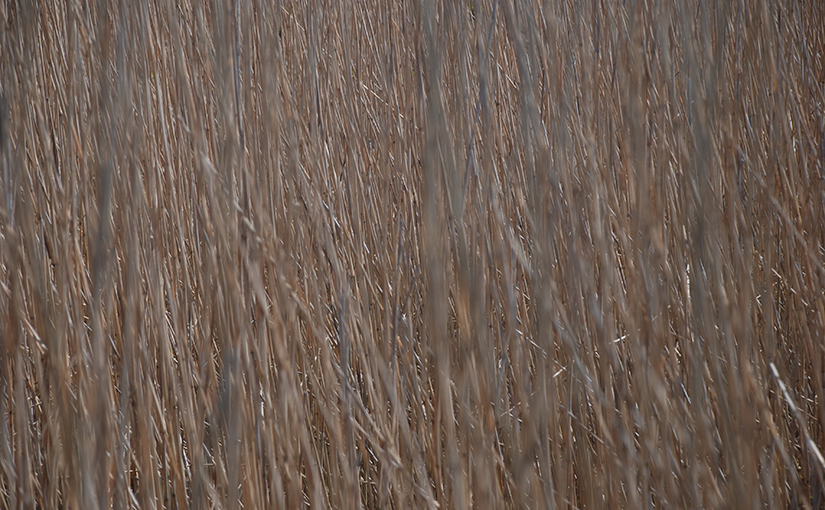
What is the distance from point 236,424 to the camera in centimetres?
57

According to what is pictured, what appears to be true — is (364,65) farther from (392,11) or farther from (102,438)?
(102,438)

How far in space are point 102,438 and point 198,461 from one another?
105mm

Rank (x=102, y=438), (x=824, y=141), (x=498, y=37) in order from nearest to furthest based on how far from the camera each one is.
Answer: (x=102, y=438), (x=824, y=141), (x=498, y=37)

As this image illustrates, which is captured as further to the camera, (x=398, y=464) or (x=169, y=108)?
(x=169, y=108)

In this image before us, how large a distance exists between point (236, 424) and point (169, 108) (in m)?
0.64

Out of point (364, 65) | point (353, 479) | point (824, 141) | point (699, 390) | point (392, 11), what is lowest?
point (353, 479)

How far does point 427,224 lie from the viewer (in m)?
0.53

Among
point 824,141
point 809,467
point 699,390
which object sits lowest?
point 809,467

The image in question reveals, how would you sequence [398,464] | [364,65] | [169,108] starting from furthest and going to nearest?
[364,65] < [169,108] < [398,464]

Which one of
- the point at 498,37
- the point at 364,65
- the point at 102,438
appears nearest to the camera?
the point at 102,438

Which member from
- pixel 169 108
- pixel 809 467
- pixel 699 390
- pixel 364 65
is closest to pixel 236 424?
pixel 699 390

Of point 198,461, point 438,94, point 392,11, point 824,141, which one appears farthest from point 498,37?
point 198,461

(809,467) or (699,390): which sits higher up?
(699,390)

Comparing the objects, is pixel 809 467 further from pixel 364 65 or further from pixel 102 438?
pixel 364 65
